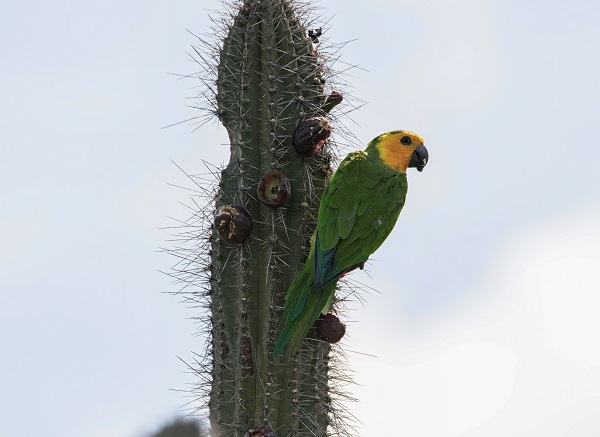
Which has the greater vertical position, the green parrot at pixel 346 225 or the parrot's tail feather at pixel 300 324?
the green parrot at pixel 346 225

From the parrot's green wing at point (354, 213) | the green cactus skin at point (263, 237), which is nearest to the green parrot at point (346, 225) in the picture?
the parrot's green wing at point (354, 213)

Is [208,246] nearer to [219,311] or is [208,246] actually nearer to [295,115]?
[219,311]

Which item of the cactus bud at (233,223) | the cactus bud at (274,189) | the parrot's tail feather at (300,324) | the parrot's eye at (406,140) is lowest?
the parrot's tail feather at (300,324)

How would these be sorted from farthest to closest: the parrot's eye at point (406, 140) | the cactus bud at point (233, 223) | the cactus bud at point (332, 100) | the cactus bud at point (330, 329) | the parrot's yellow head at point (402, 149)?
the parrot's eye at point (406, 140)
the parrot's yellow head at point (402, 149)
the cactus bud at point (332, 100)
the cactus bud at point (330, 329)
the cactus bud at point (233, 223)

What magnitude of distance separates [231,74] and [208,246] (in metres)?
0.91

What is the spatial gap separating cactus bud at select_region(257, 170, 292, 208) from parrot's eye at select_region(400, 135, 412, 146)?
1.07 metres

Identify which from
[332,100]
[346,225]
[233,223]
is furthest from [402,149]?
[233,223]

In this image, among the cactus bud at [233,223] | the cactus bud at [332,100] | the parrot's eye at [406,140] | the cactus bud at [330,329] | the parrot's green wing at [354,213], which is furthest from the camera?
the parrot's eye at [406,140]

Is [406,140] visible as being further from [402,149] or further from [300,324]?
[300,324]

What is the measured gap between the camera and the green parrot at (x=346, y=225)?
15.0 feet

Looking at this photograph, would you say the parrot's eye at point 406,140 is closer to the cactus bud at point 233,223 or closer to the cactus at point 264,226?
the cactus at point 264,226

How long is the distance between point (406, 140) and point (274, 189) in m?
1.17

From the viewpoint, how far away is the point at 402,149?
17.7ft

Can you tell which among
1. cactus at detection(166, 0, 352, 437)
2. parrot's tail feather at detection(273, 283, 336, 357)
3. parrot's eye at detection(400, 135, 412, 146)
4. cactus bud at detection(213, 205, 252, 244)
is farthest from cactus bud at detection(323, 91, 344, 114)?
parrot's tail feather at detection(273, 283, 336, 357)
